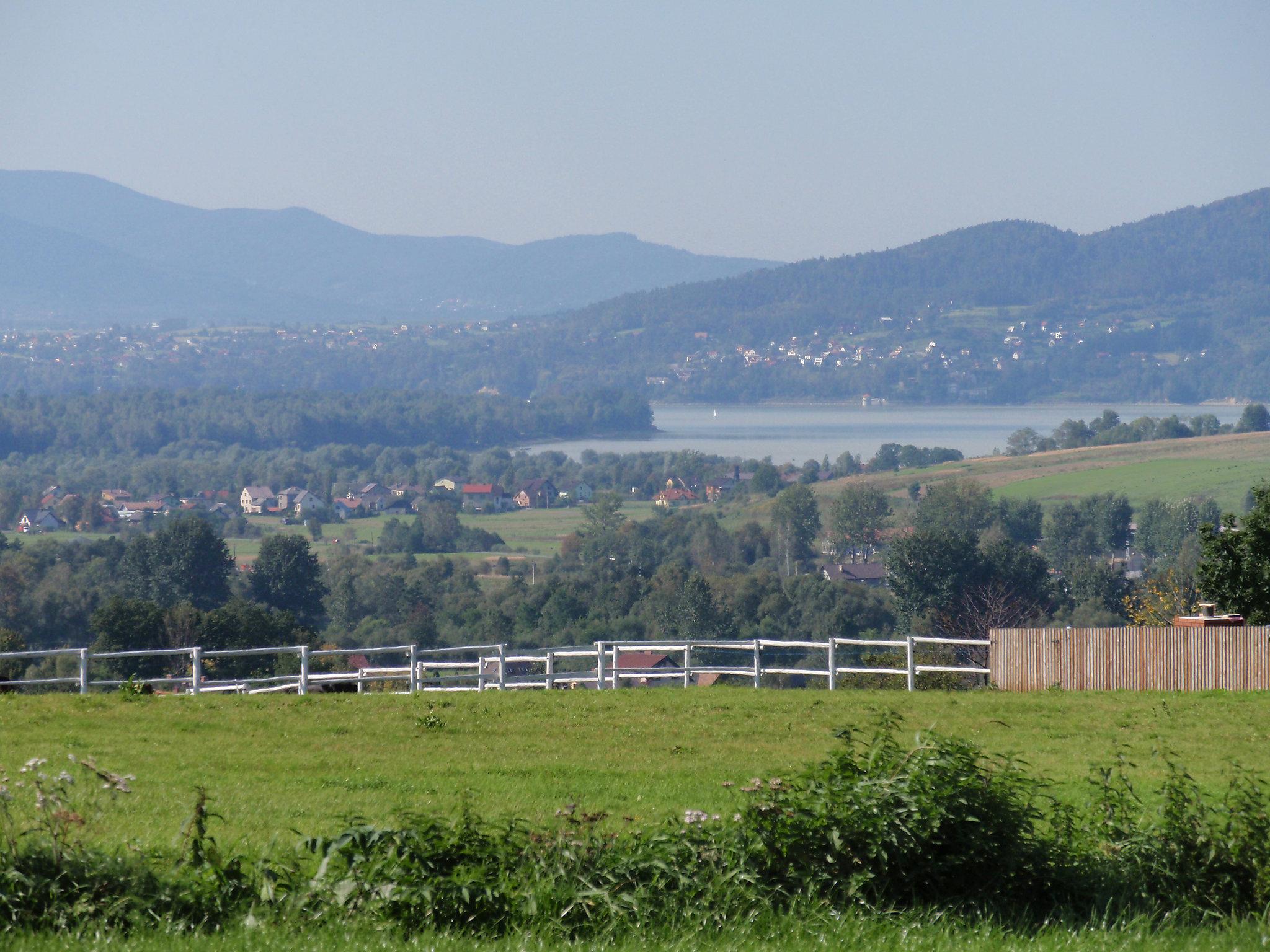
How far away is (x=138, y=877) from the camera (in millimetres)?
7277

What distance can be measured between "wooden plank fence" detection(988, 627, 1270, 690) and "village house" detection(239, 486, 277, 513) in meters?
180

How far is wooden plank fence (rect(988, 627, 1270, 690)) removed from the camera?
19719 mm

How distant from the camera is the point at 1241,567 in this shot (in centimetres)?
2750

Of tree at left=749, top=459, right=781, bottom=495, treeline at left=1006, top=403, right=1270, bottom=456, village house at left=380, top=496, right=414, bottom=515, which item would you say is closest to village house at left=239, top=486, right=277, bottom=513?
village house at left=380, top=496, right=414, bottom=515

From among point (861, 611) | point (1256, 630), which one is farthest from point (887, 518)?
point (1256, 630)

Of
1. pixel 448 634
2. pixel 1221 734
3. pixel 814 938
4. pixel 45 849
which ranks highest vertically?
pixel 45 849

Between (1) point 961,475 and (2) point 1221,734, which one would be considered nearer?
(2) point 1221,734

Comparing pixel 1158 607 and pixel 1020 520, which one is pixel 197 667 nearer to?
pixel 1158 607

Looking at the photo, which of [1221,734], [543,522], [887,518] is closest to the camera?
[1221,734]

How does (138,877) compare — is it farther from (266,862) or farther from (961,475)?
(961,475)

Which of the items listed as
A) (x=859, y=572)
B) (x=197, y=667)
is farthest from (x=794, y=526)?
(x=197, y=667)

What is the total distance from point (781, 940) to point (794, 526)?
132 m

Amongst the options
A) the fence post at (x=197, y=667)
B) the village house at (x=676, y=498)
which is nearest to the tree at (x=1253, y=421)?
the village house at (x=676, y=498)

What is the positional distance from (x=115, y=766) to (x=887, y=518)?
426 ft
